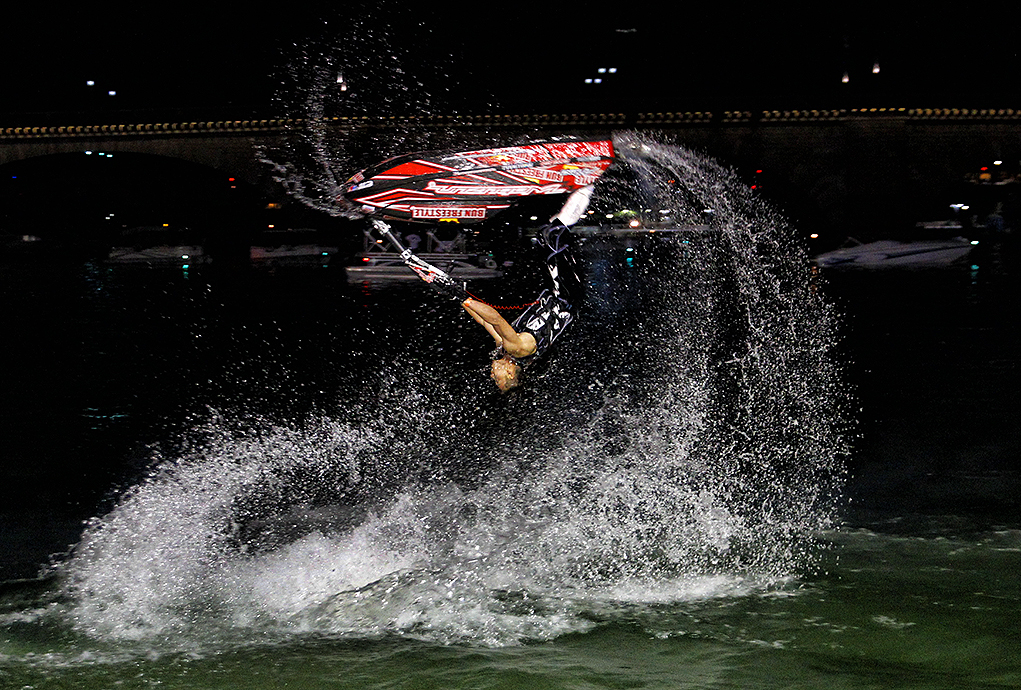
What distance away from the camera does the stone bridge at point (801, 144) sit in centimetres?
7638

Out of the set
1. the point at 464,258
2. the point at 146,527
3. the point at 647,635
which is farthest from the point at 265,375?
the point at 464,258

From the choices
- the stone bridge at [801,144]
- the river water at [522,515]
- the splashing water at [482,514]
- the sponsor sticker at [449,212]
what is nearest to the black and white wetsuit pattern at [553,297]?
the sponsor sticker at [449,212]

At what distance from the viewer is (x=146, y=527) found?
32.2 ft

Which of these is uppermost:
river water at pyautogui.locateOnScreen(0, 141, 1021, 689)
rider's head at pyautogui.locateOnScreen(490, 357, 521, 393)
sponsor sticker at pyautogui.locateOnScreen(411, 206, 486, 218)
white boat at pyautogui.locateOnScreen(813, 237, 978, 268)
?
sponsor sticker at pyautogui.locateOnScreen(411, 206, 486, 218)

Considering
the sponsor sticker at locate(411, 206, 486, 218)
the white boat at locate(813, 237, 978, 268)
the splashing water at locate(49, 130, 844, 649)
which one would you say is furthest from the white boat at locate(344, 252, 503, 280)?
the sponsor sticker at locate(411, 206, 486, 218)

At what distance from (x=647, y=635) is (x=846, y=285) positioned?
99.5 feet

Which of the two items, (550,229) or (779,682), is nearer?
(779,682)

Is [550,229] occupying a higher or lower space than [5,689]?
higher

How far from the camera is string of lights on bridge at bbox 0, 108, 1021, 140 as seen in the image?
234 ft

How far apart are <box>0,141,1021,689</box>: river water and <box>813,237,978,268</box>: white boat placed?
2359 cm

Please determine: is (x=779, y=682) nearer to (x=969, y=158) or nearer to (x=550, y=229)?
(x=550, y=229)

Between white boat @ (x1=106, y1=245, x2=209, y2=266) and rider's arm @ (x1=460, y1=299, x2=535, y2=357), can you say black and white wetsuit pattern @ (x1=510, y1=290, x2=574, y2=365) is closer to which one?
rider's arm @ (x1=460, y1=299, x2=535, y2=357)

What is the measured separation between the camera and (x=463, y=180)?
7.61 metres

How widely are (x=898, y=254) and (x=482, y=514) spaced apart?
131ft
